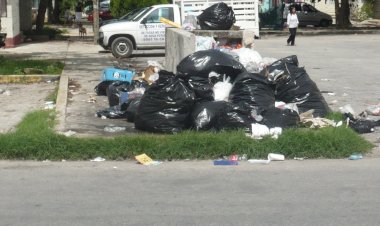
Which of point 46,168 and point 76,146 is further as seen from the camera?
point 76,146

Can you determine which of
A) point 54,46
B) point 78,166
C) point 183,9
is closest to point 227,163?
point 78,166

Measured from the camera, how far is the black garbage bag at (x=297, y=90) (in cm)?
994

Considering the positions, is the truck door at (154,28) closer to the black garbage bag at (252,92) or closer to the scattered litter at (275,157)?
the black garbage bag at (252,92)

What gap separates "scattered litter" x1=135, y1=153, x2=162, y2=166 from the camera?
801 centimetres

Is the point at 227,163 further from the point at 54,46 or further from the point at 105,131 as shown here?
the point at 54,46

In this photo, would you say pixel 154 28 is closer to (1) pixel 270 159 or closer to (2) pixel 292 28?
(2) pixel 292 28

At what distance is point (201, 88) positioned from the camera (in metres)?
9.38

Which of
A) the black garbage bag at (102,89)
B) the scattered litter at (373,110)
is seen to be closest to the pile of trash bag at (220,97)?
the scattered litter at (373,110)

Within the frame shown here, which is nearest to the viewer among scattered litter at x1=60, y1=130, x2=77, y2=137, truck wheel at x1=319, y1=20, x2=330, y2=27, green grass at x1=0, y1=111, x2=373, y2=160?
green grass at x1=0, y1=111, x2=373, y2=160

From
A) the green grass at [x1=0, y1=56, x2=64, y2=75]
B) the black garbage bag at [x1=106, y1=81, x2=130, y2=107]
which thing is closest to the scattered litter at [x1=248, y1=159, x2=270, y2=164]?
the black garbage bag at [x1=106, y1=81, x2=130, y2=107]

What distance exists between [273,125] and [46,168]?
3.16 m

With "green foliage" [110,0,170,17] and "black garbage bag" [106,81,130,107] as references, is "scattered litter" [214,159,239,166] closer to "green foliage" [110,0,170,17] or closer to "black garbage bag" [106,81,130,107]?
"black garbage bag" [106,81,130,107]

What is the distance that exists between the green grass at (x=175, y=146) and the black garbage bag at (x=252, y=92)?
35.0 inches

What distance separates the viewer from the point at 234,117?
902 centimetres
